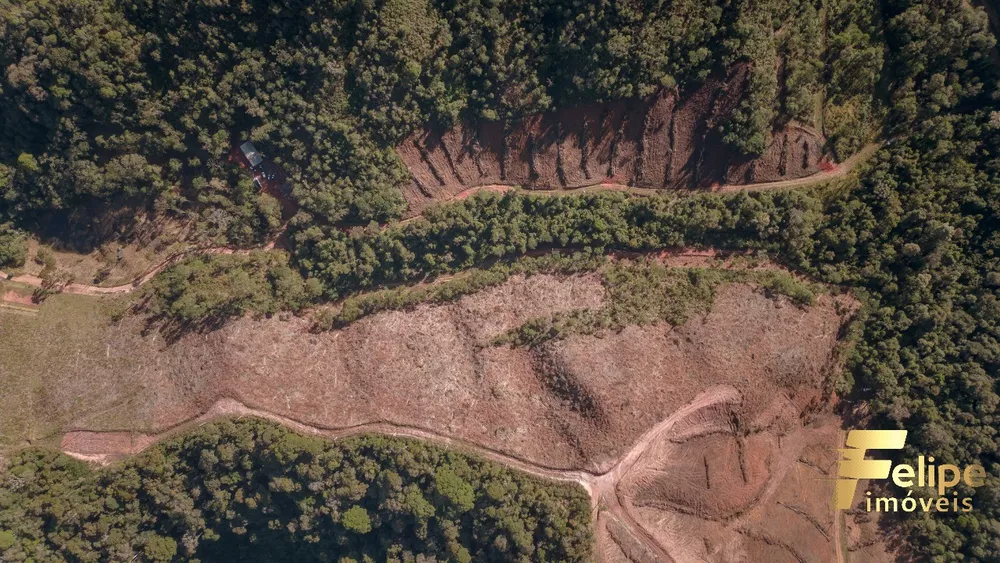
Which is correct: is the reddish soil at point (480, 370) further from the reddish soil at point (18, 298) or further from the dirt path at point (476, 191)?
the reddish soil at point (18, 298)

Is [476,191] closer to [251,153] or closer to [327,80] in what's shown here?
[327,80]

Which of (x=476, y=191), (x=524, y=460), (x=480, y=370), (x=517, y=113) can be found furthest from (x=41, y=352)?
(x=517, y=113)

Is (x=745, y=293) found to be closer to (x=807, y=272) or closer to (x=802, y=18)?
(x=807, y=272)

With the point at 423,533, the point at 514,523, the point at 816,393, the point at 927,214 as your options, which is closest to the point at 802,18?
the point at 927,214

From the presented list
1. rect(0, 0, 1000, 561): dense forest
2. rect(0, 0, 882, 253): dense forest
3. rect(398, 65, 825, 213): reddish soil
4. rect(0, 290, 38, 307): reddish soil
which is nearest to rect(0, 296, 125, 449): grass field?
rect(0, 290, 38, 307): reddish soil

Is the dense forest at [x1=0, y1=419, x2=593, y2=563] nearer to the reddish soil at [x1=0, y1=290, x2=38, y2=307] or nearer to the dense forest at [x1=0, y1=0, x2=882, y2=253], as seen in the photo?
the reddish soil at [x1=0, y1=290, x2=38, y2=307]
